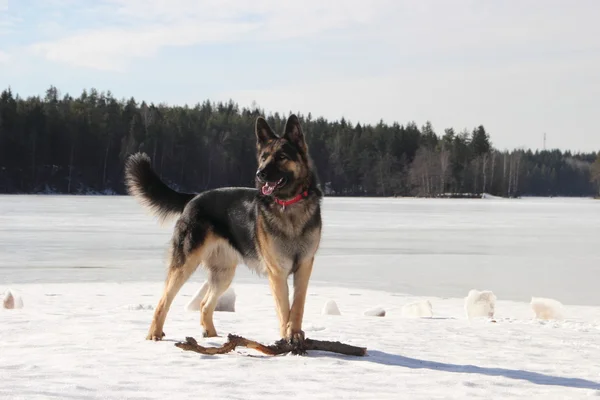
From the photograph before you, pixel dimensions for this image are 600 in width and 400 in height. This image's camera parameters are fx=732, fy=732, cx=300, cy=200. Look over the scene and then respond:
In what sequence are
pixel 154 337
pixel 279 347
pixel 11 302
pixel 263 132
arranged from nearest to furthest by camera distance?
pixel 279 347
pixel 263 132
pixel 154 337
pixel 11 302

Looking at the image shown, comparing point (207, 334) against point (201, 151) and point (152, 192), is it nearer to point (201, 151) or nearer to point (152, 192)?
point (152, 192)

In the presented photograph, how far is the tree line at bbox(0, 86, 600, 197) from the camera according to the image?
86.3 m

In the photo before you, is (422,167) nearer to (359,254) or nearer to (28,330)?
(359,254)

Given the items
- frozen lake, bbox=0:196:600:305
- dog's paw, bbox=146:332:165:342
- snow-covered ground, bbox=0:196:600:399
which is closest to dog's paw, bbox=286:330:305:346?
snow-covered ground, bbox=0:196:600:399

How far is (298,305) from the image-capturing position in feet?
18.7

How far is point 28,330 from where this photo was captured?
6.59 m

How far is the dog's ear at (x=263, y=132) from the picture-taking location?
5.84 metres

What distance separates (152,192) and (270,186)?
1.81m

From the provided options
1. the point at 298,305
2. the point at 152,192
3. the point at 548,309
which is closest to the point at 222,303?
the point at 152,192

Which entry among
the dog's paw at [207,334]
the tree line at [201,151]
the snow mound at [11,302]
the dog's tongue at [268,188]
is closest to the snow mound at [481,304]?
the dog's paw at [207,334]

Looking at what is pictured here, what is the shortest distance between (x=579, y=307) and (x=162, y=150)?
309 feet

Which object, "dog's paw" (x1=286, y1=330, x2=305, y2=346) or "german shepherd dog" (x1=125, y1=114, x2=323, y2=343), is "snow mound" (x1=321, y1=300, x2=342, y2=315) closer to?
"german shepherd dog" (x1=125, y1=114, x2=323, y2=343)

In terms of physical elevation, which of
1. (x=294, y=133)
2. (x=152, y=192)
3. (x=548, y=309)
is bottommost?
(x=548, y=309)

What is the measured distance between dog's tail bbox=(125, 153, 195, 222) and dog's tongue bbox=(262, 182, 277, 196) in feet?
5.11
